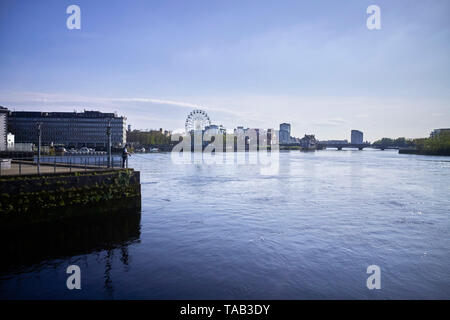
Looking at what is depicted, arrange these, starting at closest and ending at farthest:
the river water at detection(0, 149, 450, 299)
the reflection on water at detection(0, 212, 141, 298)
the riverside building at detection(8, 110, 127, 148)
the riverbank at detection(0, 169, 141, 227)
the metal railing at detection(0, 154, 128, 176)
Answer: the river water at detection(0, 149, 450, 299)
the reflection on water at detection(0, 212, 141, 298)
the riverbank at detection(0, 169, 141, 227)
the metal railing at detection(0, 154, 128, 176)
the riverside building at detection(8, 110, 127, 148)

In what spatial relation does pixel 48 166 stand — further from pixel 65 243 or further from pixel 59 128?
pixel 59 128

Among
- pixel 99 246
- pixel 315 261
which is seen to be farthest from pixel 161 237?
pixel 315 261

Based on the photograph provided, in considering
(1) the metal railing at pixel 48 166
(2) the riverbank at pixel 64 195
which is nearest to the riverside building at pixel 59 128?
(1) the metal railing at pixel 48 166

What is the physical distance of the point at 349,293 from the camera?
1173 cm

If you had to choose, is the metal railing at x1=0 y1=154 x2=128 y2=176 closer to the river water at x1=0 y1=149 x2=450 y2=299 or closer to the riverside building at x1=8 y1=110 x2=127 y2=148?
the river water at x1=0 y1=149 x2=450 y2=299

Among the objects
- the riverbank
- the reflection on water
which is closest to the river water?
the reflection on water

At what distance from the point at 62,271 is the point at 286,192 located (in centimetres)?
2695

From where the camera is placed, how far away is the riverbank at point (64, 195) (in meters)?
17.3

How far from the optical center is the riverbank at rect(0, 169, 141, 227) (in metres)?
17.3

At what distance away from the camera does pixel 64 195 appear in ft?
65.1

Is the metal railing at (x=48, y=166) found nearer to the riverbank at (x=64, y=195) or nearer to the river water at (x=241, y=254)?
the riverbank at (x=64, y=195)


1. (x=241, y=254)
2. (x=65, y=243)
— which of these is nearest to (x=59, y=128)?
(x=65, y=243)

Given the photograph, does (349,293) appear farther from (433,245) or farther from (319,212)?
(319,212)

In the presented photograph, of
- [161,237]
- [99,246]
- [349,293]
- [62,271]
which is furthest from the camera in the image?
[161,237]
